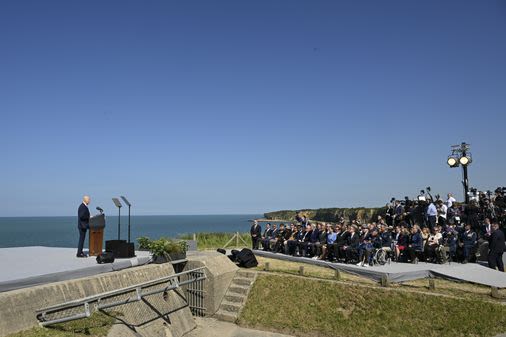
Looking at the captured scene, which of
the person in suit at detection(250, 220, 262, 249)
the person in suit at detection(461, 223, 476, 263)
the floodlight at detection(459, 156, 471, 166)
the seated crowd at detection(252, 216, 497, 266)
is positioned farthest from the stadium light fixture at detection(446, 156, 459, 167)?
the person in suit at detection(250, 220, 262, 249)

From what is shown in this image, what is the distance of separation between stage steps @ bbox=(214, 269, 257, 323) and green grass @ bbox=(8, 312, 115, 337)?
4.56 m

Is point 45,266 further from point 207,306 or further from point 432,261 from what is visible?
point 432,261

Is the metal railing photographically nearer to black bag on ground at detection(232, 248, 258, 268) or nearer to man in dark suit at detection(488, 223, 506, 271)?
black bag on ground at detection(232, 248, 258, 268)

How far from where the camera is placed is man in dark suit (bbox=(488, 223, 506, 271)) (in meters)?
13.2

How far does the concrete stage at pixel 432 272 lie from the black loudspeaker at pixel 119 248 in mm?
6873

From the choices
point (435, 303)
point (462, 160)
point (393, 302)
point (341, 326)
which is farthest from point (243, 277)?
point (462, 160)

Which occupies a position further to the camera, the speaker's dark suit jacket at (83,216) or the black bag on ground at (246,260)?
the black bag on ground at (246,260)

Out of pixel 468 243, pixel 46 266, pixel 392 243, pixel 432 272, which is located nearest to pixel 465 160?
pixel 468 243

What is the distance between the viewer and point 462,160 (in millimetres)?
18219

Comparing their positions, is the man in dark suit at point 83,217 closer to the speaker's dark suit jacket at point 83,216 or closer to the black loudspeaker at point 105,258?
the speaker's dark suit jacket at point 83,216

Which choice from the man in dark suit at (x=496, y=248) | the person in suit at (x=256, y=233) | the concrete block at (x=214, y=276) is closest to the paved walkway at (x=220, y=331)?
the concrete block at (x=214, y=276)

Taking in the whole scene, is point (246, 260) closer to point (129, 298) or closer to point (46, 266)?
point (129, 298)

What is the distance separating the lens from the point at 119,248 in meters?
12.3

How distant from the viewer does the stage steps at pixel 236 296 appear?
511 inches
